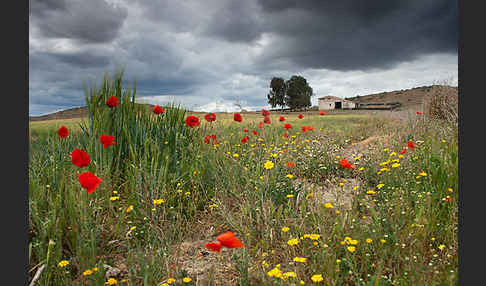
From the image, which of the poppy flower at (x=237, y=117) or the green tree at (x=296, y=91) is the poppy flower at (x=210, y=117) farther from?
the green tree at (x=296, y=91)

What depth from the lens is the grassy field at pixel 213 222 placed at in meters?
1.90

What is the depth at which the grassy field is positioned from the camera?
190cm

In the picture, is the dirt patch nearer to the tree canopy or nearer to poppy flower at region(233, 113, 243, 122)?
poppy flower at region(233, 113, 243, 122)

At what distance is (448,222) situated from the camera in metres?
2.32

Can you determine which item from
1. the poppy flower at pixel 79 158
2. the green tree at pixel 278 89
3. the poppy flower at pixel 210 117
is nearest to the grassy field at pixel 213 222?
the poppy flower at pixel 79 158

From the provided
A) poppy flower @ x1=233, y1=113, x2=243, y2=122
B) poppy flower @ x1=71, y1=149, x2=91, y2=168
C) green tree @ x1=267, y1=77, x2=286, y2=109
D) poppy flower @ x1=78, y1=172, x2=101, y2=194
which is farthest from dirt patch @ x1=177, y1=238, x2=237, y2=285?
green tree @ x1=267, y1=77, x2=286, y2=109

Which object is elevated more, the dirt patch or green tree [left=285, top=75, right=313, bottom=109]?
green tree [left=285, top=75, right=313, bottom=109]

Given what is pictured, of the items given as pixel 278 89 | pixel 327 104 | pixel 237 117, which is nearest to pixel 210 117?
pixel 237 117

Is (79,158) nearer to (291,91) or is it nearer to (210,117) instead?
(210,117)

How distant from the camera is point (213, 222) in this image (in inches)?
112
